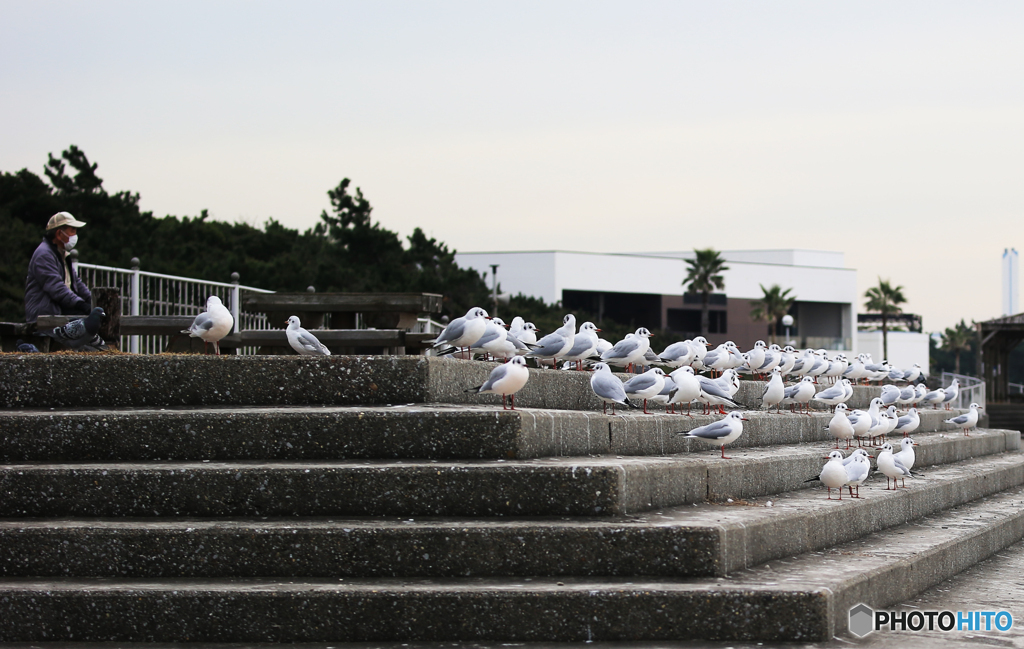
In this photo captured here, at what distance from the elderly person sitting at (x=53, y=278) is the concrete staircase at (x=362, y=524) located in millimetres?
1566

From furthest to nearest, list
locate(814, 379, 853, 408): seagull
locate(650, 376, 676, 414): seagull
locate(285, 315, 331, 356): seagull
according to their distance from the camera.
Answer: locate(814, 379, 853, 408): seagull < locate(650, 376, 676, 414): seagull < locate(285, 315, 331, 356): seagull

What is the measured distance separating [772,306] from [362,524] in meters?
55.5

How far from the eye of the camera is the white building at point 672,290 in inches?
2197

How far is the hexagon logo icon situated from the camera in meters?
4.77

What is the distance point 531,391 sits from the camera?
22.5ft

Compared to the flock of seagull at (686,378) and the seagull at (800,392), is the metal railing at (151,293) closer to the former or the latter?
the flock of seagull at (686,378)

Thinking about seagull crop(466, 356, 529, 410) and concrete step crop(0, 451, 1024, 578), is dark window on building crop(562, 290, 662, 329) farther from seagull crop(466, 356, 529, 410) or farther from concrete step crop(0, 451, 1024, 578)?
concrete step crop(0, 451, 1024, 578)

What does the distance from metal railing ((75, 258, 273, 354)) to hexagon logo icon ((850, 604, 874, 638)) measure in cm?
663

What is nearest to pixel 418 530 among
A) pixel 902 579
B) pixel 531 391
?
pixel 531 391

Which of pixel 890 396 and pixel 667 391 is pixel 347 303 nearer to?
pixel 667 391

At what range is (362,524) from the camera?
191 inches

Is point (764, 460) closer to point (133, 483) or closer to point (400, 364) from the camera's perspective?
point (400, 364)

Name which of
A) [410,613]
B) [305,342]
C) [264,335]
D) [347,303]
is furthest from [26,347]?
[410,613]

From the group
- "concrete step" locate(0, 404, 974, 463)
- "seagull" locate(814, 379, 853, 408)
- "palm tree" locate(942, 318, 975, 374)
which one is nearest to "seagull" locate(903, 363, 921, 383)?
"seagull" locate(814, 379, 853, 408)
